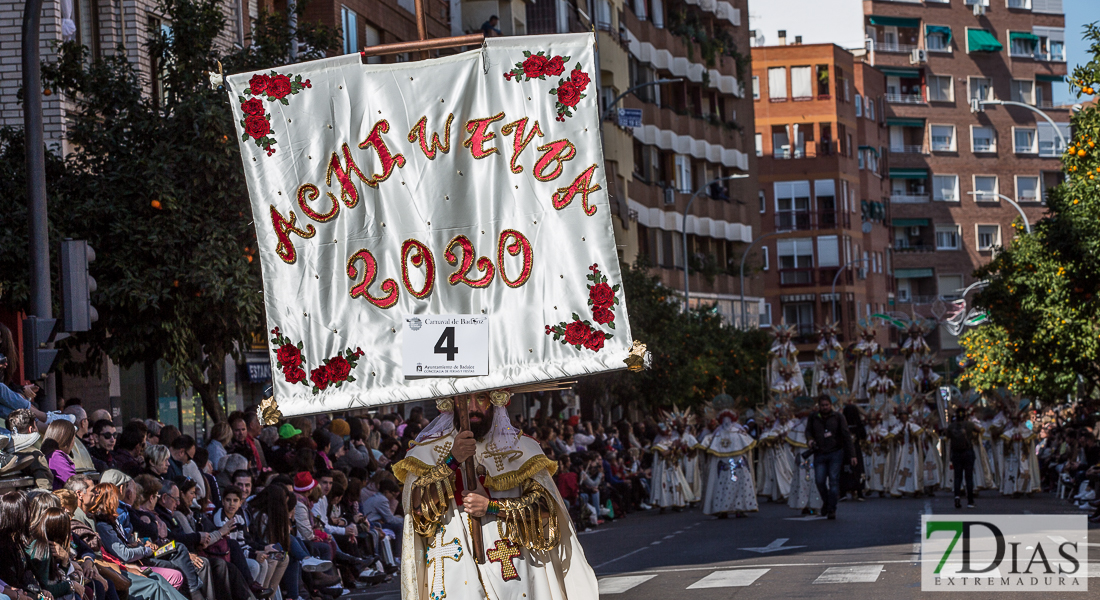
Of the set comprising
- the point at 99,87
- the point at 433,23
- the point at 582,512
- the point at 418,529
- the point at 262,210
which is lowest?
the point at 582,512

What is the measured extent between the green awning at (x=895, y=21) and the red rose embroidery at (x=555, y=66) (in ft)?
294

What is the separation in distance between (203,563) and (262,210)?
5.31 m

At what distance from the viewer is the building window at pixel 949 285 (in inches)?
3792

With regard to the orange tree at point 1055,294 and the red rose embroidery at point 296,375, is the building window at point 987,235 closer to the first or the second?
the orange tree at point 1055,294

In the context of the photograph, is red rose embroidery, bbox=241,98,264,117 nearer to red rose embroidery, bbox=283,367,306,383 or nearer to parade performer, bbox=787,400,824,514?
red rose embroidery, bbox=283,367,306,383

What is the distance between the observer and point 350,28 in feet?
121

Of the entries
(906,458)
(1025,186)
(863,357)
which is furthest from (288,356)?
(1025,186)

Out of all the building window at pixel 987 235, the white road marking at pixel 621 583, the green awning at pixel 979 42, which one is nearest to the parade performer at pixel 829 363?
Answer: the white road marking at pixel 621 583

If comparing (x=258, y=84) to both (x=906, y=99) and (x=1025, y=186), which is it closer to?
(x=906, y=99)

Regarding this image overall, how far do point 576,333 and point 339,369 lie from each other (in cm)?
118

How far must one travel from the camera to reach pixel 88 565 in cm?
1066

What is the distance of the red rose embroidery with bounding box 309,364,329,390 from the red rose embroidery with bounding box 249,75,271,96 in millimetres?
1410

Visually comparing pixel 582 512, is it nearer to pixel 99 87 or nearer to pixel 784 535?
pixel 784 535

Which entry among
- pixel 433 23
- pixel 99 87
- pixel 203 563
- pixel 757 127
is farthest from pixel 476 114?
pixel 757 127
